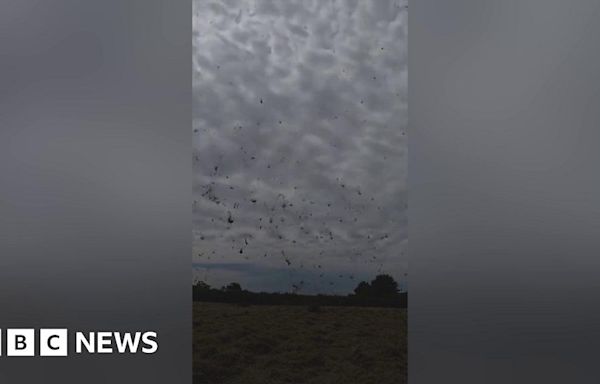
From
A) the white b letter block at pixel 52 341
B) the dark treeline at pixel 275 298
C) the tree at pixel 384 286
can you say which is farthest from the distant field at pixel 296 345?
the white b letter block at pixel 52 341

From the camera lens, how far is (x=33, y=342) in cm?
329

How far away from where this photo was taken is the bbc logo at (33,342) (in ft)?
10.8

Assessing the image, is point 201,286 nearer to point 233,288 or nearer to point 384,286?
point 233,288

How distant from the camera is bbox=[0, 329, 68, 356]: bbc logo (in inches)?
130

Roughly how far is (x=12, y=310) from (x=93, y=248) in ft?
1.76

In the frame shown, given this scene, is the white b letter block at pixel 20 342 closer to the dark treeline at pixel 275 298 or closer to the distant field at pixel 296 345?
the distant field at pixel 296 345

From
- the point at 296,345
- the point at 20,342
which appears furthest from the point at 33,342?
the point at 296,345

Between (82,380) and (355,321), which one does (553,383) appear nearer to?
(82,380)

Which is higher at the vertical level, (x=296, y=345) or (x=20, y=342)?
(x=20, y=342)

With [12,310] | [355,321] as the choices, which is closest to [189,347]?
[12,310]

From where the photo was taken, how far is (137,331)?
3.36 m

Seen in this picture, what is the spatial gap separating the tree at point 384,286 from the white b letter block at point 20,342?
17.6ft

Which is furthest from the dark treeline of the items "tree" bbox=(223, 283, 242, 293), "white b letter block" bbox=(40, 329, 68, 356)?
"white b letter block" bbox=(40, 329, 68, 356)

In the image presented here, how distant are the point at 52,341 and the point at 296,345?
342 centimetres
